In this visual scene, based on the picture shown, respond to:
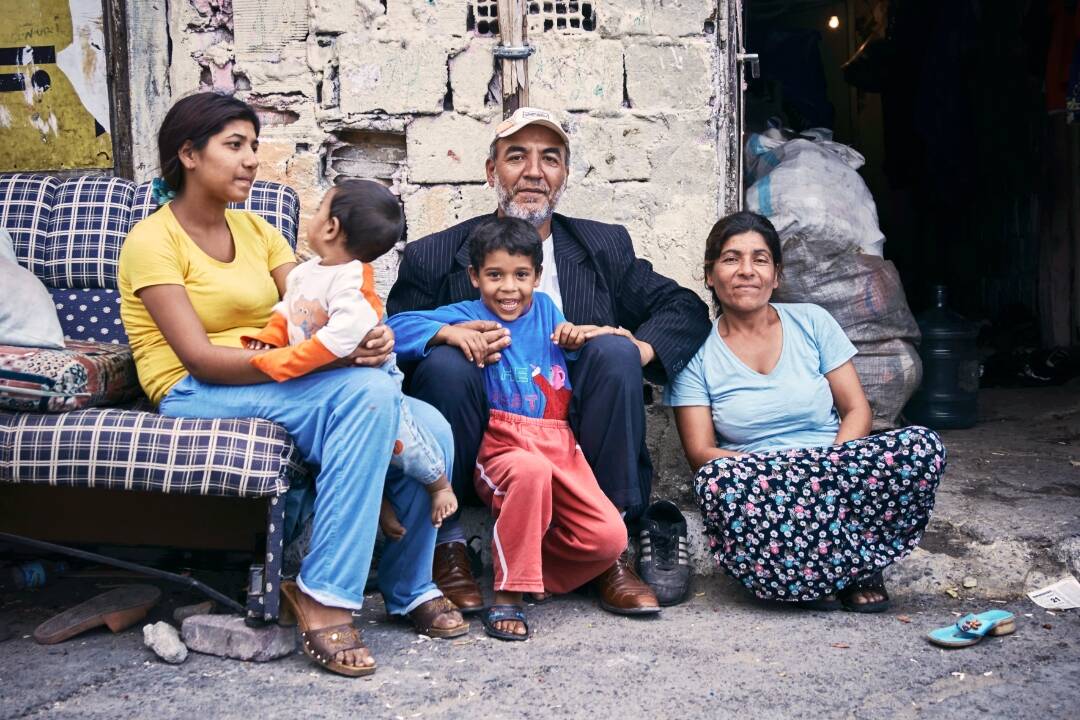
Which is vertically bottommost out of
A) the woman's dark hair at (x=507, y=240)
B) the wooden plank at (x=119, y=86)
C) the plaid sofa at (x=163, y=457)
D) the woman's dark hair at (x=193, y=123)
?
the plaid sofa at (x=163, y=457)

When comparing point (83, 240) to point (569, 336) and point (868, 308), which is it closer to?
point (569, 336)

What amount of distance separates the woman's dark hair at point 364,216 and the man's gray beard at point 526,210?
0.90 meters

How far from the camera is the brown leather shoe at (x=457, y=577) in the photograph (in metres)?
3.27

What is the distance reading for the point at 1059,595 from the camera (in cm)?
341

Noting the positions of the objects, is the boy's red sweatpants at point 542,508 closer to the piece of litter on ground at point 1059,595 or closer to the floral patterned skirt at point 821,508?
the floral patterned skirt at point 821,508

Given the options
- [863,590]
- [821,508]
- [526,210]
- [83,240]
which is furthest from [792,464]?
[83,240]

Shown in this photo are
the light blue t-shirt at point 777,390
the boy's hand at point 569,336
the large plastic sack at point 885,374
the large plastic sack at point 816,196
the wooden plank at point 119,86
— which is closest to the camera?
the boy's hand at point 569,336

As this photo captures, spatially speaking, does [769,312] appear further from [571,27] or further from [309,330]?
[309,330]

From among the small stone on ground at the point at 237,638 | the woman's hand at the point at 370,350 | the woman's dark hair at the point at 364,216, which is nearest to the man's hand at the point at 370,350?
the woman's hand at the point at 370,350

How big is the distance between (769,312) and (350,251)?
159 cm

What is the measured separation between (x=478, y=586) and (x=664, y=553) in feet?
2.05

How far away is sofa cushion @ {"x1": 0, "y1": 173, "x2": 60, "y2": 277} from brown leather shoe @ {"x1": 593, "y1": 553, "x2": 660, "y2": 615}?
2.17m

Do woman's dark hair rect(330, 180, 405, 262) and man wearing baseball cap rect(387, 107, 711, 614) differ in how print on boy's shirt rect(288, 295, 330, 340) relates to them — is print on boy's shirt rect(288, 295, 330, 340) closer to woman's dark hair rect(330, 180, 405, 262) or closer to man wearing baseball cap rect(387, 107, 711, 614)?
woman's dark hair rect(330, 180, 405, 262)

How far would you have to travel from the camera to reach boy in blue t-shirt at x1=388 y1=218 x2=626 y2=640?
3.14m
